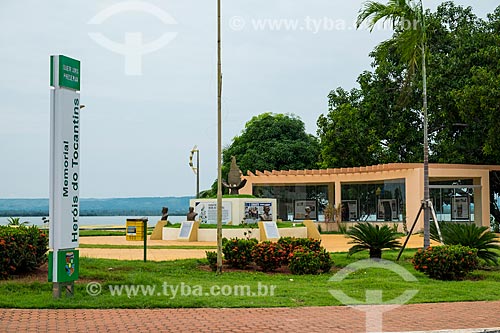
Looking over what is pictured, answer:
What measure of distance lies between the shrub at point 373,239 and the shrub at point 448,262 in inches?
98.0

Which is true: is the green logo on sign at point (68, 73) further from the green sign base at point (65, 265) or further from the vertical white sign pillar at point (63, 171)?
the green sign base at point (65, 265)

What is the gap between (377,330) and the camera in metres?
9.16

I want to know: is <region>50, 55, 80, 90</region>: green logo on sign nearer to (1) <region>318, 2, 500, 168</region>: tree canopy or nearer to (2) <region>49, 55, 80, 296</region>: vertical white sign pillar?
(2) <region>49, 55, 80, 296</region>: vertical white sign pillar

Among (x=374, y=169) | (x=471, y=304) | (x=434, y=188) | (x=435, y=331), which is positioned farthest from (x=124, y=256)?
(x=434, y=188)

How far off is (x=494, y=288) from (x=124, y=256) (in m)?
11.2

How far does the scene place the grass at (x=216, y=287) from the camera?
11.2 m

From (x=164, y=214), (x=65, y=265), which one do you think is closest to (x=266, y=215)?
(x=164, y=214)

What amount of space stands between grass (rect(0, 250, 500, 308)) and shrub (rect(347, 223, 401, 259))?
1.05 meters

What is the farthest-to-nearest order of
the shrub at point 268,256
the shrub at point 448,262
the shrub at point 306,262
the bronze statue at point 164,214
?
1. the bronze statue at point 164,214
2. the shrub at point 268,256
3. the shrub at point 306,262
4. the shrub at point 448,262

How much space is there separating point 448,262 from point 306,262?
2.97 meters

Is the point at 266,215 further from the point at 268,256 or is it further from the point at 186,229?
the point at 268,256

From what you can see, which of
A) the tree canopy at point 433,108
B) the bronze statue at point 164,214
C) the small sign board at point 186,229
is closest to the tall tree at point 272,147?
the tree canopy at point 433,108

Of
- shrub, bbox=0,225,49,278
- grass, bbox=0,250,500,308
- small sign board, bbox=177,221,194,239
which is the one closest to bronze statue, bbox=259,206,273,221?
small sign board, bbox=177,221,194,239

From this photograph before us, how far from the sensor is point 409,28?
1892 centimetres
